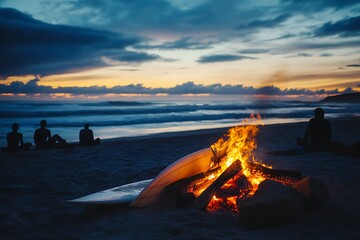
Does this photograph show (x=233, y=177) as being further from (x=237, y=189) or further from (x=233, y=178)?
(x=237, y=189)

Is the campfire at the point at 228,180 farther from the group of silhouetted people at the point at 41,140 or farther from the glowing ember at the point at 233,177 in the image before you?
the group of silhouetted people at the point at 41,140

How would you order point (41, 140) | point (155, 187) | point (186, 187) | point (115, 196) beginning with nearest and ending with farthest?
A: point (155, 187)
point (115, 196)
point (186, 187)
point (41, 140)

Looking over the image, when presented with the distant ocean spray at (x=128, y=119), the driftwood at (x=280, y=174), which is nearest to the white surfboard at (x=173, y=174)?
the driftwood at (x=280, y=174)

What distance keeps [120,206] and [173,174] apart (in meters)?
1.01

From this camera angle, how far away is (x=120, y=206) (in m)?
5.08

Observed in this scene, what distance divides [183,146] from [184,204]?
6.77m

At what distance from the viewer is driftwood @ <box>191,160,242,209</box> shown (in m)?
4.72

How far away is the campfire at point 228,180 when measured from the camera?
4879 millimetres

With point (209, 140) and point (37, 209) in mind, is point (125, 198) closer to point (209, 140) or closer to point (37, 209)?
point (37, 209)

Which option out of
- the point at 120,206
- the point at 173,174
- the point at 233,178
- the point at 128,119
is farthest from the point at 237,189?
the point at 128,119

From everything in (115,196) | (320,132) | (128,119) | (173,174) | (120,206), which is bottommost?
(120,206)

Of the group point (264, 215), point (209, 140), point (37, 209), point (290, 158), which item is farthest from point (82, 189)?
point (209, 140)

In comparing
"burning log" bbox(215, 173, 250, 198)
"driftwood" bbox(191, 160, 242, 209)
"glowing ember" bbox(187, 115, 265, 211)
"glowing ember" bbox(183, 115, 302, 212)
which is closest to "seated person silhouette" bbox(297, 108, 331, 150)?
"glowing ember" bbox(187, 115, 265, 211)

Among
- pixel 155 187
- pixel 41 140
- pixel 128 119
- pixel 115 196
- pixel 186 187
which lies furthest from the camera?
pixel 128 119
